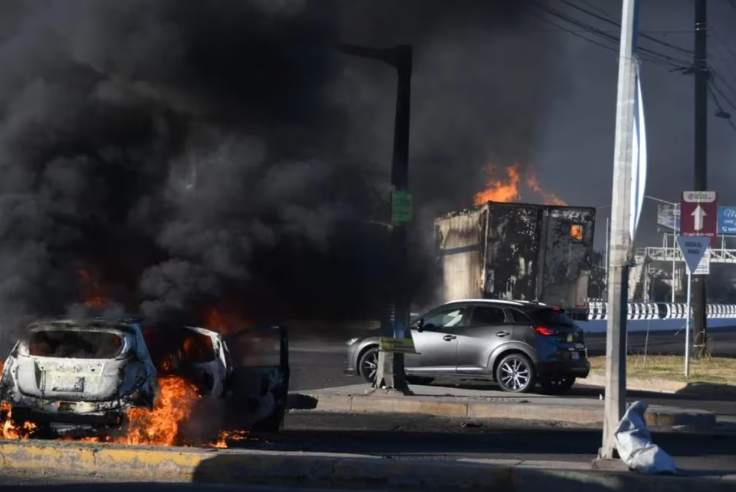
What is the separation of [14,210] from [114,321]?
1.68 metres

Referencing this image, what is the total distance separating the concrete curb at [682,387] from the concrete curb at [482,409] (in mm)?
4608

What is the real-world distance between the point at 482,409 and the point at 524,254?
A: 9.40 m

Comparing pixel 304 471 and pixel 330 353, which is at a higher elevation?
pixel 330 353

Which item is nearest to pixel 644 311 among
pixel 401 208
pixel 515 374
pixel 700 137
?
pixel 700 137

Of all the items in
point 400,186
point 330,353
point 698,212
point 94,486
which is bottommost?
point 94,486

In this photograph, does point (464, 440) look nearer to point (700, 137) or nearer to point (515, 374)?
point (515, 374)

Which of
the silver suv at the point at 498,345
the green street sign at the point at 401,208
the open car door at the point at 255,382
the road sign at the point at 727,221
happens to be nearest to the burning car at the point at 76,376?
the open car door at the point at 255,382

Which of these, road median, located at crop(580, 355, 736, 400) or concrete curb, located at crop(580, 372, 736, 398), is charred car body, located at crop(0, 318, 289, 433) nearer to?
concrete curb, located at crop(580, 372, 736, 398)

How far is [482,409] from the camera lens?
1425 cm

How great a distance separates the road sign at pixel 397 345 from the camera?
47.1 ft

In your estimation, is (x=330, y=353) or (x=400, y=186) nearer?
(x=400, y=186)

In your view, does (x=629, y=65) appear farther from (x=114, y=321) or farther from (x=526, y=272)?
(x=526, y=272)

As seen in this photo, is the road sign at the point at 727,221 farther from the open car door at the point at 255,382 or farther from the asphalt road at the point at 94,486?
the asphalt road at the point at 94,486

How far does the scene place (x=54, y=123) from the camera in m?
10.8
